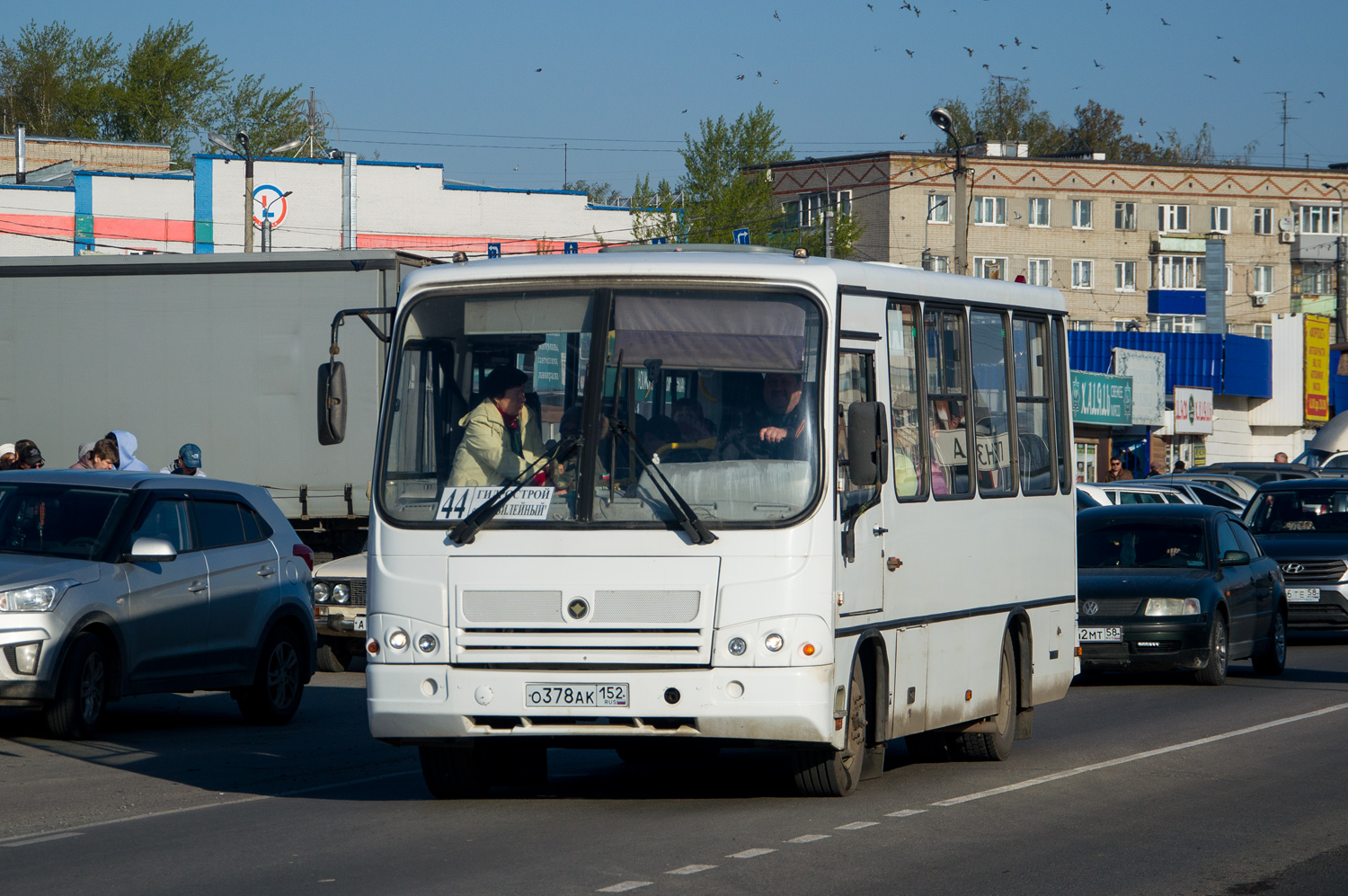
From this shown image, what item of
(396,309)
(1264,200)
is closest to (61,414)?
(396,309)

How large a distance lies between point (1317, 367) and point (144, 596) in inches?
2685

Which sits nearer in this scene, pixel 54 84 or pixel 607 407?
pixel 607 407

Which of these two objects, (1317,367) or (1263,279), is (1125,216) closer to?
(1263,279)

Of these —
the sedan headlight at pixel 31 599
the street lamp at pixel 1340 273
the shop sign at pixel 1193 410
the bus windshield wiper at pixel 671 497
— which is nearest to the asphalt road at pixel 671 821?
the sedan headlight at pixel 31 599

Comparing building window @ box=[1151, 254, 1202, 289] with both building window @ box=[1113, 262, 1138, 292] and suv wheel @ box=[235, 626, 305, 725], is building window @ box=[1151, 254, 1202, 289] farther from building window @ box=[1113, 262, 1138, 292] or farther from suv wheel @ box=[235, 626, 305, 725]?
suv wheel @ box=[235, 626, 305, 725]

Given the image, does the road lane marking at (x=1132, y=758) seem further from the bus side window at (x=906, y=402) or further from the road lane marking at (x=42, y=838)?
the road lane marking at (x=42, y=838)

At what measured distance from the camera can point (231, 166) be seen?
6012cm

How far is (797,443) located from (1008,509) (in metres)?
2.85

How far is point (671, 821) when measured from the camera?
27.9ft

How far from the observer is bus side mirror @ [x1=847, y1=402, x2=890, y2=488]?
836cm

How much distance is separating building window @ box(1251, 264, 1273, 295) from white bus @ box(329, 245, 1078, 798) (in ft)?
291

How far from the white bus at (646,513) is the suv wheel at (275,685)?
4160 mm

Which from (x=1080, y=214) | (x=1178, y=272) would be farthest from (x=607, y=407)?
(x=1178, y=272)

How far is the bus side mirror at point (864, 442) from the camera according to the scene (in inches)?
329
